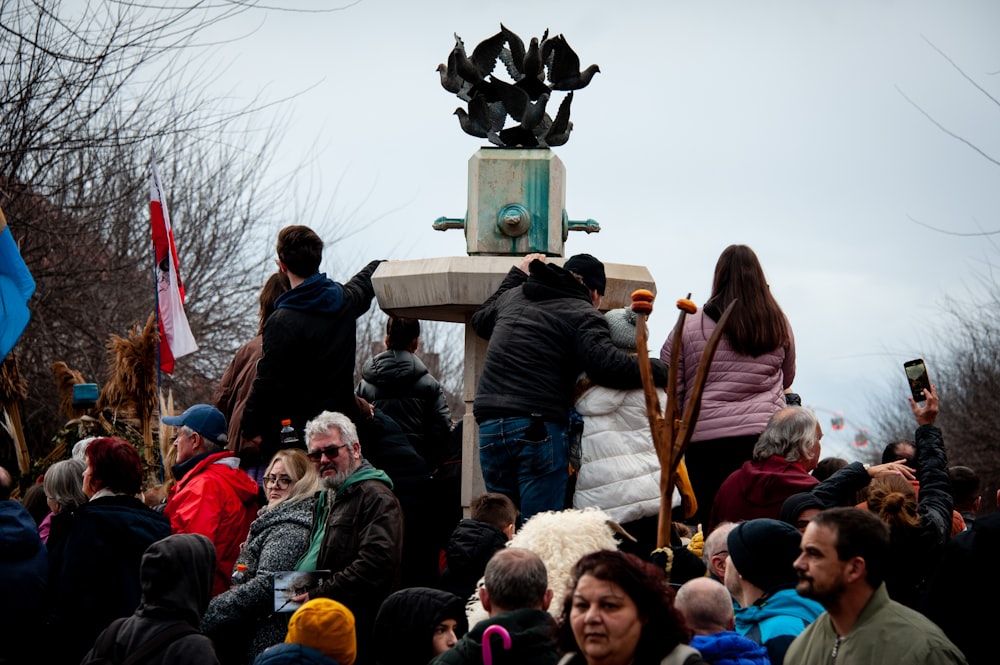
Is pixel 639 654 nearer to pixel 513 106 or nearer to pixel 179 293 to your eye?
pixel 513 106

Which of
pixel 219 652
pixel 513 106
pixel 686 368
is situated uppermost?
Result: pixel 513 106

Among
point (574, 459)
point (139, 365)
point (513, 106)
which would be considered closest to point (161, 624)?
point (574, 459)

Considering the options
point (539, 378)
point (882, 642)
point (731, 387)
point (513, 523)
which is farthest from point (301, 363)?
point (882, 642)

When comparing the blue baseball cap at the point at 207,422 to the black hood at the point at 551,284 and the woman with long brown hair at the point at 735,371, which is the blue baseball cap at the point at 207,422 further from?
the woman with long brown hair at the point at 735,371

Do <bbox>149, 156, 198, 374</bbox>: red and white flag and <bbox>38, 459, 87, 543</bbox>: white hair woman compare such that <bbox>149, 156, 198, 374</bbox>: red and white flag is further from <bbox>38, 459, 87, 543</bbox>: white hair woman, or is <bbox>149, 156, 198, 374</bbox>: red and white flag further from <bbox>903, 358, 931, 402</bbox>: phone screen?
<bbox>903, 358, 931, 402</bbox>: phone screen

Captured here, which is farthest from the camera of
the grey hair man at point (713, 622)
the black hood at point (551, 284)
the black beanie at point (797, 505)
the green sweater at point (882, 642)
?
the black hood at point (551, 284)

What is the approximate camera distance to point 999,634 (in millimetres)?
6207

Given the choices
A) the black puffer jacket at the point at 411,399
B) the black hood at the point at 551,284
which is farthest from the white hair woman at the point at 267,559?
the black puffer jacket at the point at 411,399

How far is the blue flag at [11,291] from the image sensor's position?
877 cm

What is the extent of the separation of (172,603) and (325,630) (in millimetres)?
773

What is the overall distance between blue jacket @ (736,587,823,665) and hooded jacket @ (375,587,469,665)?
49.1 inches

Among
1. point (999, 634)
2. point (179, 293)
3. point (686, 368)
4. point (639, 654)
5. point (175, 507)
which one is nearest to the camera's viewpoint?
point (639, 654)

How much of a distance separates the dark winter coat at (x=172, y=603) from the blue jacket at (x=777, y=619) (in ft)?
7.32

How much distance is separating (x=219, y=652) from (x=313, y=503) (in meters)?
0.89
